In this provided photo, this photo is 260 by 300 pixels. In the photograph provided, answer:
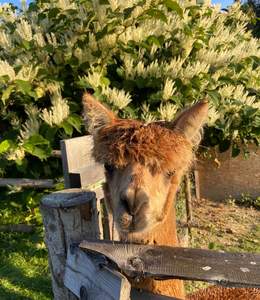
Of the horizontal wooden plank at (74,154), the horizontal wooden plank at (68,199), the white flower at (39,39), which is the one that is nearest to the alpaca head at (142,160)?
the horizontal wooden plank at (68,199)

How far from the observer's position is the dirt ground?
5590 mm

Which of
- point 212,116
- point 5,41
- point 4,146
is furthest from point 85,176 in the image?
point 5,41

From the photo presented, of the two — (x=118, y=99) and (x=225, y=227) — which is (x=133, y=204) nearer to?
(x=118, y=99)

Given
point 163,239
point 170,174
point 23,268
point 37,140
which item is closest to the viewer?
point 170,174

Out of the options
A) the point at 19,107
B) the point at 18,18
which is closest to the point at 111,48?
the point at 19,107

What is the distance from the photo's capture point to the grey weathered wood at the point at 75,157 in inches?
119

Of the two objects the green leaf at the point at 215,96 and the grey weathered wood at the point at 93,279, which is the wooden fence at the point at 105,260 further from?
the green leaf at the point at 215,96

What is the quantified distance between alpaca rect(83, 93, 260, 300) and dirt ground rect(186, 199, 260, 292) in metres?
3.20

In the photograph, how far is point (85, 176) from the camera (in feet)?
10.3

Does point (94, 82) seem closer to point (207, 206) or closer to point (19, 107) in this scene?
point (19, 107)

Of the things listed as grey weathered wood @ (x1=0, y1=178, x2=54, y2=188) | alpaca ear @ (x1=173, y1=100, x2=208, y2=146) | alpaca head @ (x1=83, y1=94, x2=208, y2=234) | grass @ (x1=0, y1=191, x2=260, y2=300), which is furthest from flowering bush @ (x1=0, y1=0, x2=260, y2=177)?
alpaca ear @ (x1=173, y1=100, x2=208, y2=146)

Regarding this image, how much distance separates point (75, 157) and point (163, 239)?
3.78ft

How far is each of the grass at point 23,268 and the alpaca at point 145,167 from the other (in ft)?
8.01

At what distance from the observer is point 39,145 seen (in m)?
4.41
